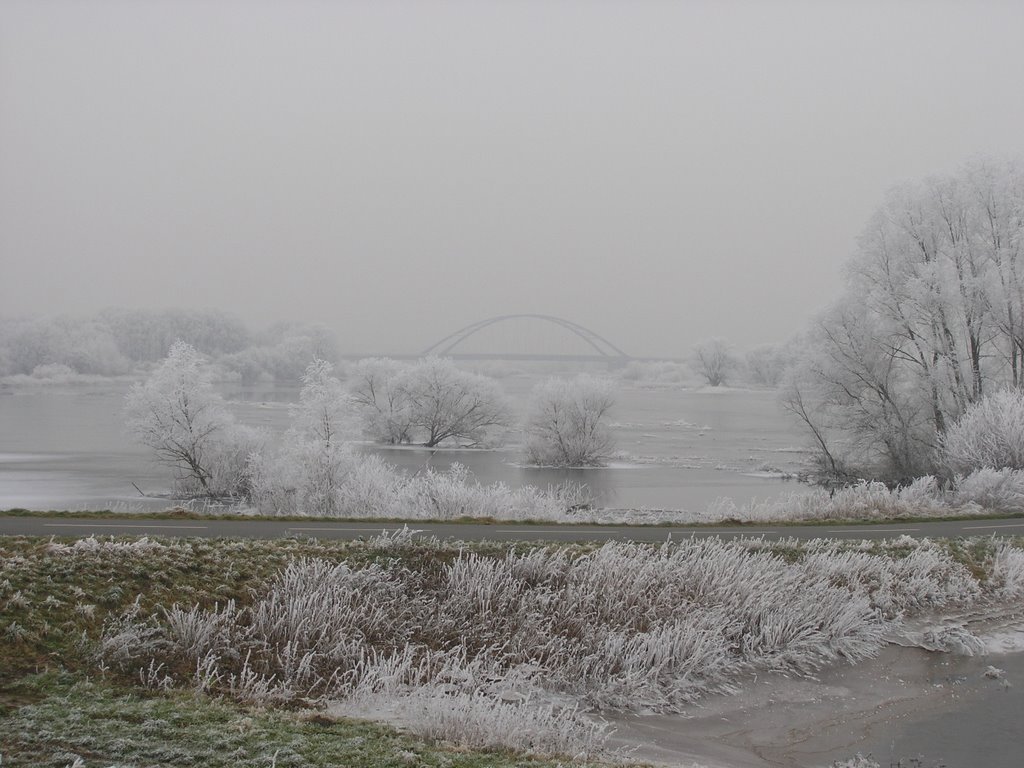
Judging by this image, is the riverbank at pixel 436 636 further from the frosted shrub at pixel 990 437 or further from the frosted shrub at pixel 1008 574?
the frosted shrub at pixel 990 437

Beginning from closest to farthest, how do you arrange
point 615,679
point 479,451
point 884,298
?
point 615,679 < point 884,298 < point 479,451

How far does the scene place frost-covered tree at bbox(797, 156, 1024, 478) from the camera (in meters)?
32.1

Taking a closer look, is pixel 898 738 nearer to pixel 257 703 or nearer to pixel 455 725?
pixel 455 725

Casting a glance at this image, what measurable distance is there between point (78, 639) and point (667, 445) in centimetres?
4596

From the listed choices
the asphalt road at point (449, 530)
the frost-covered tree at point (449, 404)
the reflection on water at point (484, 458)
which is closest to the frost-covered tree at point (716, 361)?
the reflection on water at point (484, 458)

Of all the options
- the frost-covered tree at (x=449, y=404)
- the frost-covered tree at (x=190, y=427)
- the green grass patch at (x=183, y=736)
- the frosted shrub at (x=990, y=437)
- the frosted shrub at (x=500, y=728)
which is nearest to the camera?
the green grass patch at (x=183, y=736)

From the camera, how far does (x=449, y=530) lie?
661 inches

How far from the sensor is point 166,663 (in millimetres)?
9203

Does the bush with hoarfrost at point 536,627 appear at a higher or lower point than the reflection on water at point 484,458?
lower

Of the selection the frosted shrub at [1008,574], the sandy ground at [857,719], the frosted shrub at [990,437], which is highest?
the frosted shrub at [990,437]

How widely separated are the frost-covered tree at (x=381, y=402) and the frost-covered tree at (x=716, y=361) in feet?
189

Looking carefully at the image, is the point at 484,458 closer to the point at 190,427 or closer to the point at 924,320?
the point at 190,427

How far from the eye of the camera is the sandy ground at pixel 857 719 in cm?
887

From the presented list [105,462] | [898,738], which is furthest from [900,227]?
[105,462]
